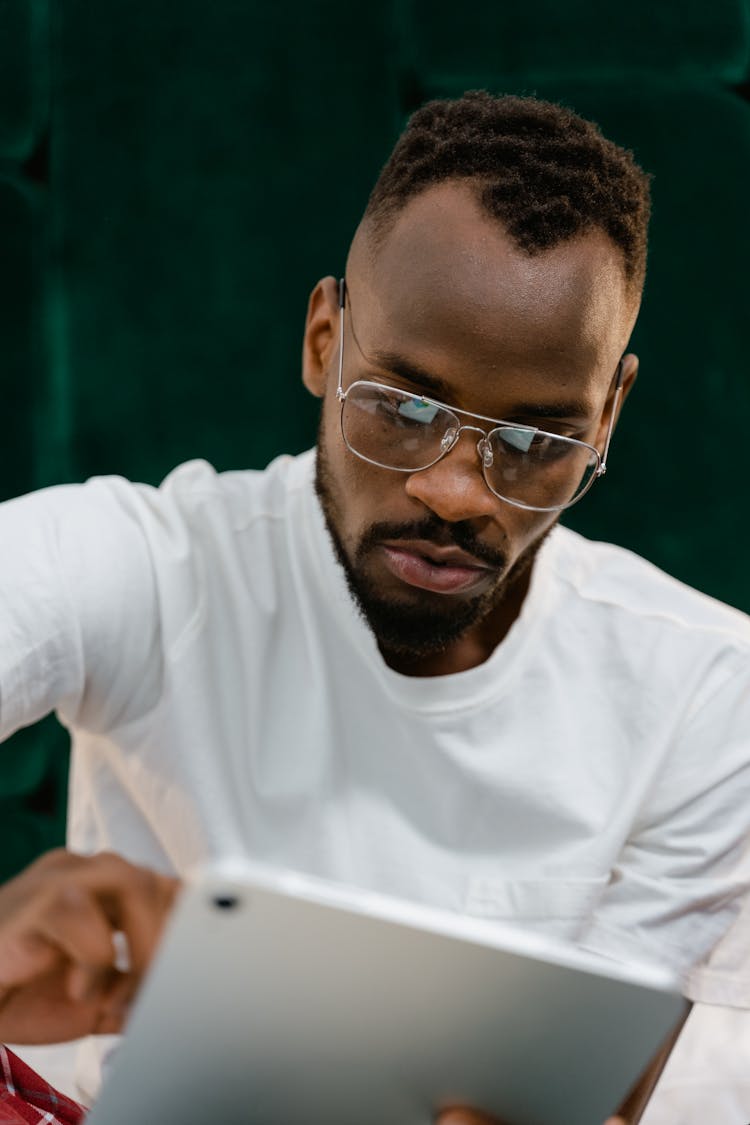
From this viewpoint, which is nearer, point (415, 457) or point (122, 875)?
point (122, 875)

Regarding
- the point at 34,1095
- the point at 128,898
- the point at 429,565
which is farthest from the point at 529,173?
the point at 34,1095

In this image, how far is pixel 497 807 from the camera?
1.34m

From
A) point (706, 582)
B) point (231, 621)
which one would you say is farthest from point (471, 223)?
point (706, 582)

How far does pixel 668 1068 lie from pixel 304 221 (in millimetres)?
1208

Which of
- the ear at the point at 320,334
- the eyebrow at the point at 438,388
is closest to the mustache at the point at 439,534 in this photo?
the eyebrow at the point at 438,388

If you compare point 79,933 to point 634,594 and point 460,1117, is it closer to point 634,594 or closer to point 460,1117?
point 460,1117

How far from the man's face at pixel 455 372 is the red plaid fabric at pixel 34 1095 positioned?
51cm

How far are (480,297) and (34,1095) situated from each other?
80 cm

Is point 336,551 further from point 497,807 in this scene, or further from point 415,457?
point 497,807

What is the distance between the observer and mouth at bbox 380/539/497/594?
4.01 feet

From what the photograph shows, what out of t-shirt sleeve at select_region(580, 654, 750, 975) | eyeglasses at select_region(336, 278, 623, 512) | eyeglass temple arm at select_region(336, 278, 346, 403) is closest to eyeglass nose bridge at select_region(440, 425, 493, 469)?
eyeglasses at select_region(336, 278, 623, 512)

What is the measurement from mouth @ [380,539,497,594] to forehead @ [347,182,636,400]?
171mm

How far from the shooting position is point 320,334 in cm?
139

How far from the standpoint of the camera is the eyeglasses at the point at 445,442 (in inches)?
46.5
